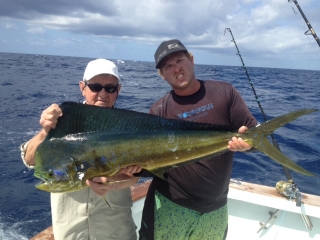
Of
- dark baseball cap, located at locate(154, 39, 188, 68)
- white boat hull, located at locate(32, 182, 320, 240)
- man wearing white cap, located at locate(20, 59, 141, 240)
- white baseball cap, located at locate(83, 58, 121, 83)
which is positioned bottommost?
white boat hull, located at locate(32, 182, 320, 240)

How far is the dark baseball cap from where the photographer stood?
226cm

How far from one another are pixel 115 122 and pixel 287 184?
249 centimetres

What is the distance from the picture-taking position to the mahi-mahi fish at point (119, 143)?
177 centimetres

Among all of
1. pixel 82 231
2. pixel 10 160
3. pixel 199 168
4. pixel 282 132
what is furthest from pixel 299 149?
pixel 10 160

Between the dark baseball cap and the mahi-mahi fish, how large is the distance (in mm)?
620

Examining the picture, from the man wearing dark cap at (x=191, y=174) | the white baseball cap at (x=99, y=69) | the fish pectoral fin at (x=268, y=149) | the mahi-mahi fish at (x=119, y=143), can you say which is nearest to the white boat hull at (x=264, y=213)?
the man wearing dark cap at (x=191, y=174)

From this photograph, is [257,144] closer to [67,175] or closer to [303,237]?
[67,175]

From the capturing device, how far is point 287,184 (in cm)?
338

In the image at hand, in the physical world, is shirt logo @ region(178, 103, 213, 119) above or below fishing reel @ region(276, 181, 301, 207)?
above

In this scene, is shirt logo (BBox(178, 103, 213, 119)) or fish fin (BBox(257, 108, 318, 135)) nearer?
fish fin (BBox(257, 108, 318, 135))

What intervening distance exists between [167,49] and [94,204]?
1344mm

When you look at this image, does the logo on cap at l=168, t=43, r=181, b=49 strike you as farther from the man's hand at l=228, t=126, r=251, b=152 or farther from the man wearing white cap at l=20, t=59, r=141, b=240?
the man's hand at l=228, t=126, r=251, b=152

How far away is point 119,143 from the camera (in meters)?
1.83

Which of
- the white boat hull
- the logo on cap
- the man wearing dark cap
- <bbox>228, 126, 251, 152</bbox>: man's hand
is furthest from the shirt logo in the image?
the white boat hull
